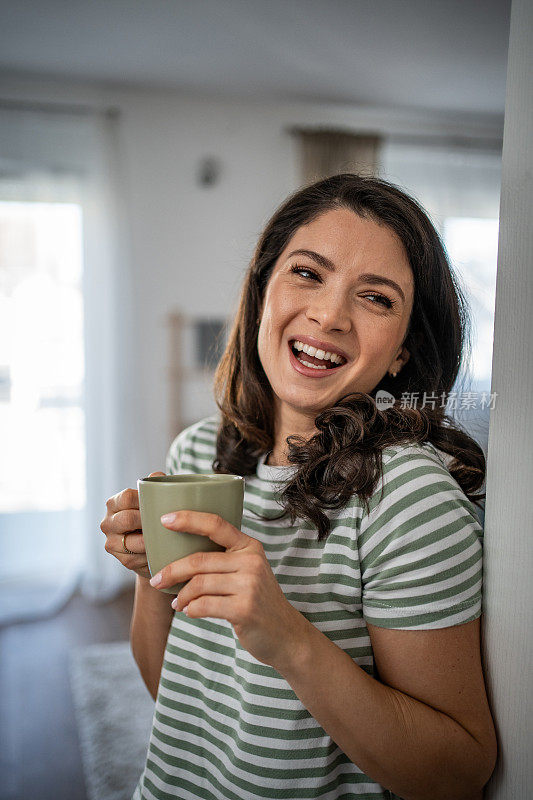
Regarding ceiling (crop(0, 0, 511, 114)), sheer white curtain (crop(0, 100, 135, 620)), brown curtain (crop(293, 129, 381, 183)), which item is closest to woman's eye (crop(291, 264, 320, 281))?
ceiling (crop(0, 0, 511, 114))

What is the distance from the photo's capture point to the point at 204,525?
1.51 feet

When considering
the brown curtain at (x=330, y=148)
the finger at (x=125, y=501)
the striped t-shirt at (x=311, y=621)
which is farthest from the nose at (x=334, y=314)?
the brown curtain at (x=330, y=148)

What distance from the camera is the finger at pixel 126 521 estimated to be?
0.60m

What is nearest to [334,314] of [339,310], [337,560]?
[339,310]

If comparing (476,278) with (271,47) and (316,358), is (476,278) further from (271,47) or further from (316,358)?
(271,47)

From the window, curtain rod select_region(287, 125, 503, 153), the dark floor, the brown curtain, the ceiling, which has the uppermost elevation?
the ceiling

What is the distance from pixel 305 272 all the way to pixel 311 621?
357 mm

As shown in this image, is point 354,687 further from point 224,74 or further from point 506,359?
point 224,74

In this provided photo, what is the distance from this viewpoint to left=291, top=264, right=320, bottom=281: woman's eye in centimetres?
68

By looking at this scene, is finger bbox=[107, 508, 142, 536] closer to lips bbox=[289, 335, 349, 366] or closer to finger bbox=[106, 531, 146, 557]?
finger bbox=[106, 531, 146, 557]

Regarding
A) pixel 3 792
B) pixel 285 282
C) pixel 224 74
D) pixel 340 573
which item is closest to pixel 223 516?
pixel 340 573

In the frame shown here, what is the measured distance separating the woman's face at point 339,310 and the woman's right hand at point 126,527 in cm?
20

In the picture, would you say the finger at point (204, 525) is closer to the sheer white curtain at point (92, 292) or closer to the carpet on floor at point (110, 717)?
the carpet on floor at point (110, 717)

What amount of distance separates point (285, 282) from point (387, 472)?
10.1 inches
